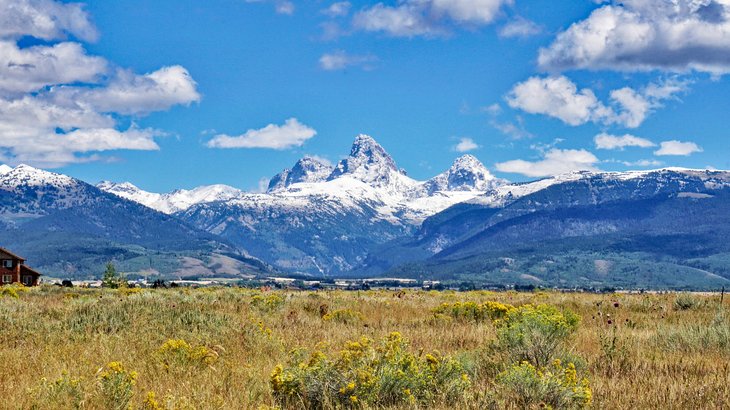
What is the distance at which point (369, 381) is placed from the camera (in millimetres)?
8531

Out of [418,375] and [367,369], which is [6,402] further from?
[418,375]

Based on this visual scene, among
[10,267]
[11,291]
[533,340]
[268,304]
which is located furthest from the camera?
[10,267]

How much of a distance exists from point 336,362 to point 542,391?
122 inches

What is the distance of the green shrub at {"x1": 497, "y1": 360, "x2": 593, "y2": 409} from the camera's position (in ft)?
26.6

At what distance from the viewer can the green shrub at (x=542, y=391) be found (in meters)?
8.10

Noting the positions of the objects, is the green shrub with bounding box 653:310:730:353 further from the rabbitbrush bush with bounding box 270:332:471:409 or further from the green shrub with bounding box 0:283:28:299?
the green shrub with bounding box 0:283:28:299

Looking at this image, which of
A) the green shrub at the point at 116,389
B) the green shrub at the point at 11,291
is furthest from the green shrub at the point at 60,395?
the green shrub at the point at 11,291

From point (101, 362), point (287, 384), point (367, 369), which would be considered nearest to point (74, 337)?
point (101, 362)

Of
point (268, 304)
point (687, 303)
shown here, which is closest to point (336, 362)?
point (268, 304)

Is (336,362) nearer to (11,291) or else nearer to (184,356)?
(184,356)

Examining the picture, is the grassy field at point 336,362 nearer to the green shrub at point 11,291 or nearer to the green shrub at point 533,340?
the green shrub at point 533,340

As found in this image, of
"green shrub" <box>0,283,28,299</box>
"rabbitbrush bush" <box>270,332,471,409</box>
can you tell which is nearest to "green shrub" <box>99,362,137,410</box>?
"rabbitbrush bush" <box>270,332,471,409</box>

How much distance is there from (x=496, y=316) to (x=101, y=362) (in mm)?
13237

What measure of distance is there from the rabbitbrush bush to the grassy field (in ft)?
0.07
